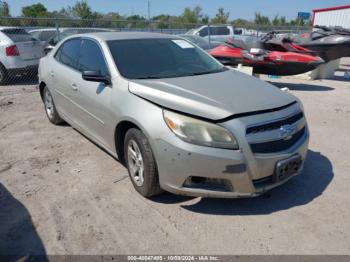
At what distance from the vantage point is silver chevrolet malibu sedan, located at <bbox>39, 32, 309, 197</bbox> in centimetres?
295

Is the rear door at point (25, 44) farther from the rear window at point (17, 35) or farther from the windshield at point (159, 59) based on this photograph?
the windshield at point (159, 59)

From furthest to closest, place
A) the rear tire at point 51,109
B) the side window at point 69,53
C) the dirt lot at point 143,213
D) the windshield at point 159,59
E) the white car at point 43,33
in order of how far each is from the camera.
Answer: the white car at point 43,33 < the rear tire at point 51,109 < the side window at point 69,53 < the windshield at point 159,59 < the dirt lot at point 143,213

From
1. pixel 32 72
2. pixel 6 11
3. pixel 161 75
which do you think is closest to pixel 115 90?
pixel 161 75

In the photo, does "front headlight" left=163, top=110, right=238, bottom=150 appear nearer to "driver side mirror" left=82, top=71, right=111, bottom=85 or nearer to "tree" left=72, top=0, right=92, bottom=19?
"driver side mirror" left=82, top=71, right=111, bottom=85

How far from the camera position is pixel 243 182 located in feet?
9.86

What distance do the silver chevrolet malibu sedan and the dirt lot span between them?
0.96 ft

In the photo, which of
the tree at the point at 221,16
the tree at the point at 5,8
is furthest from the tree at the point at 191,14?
the tree at the point at 5,8

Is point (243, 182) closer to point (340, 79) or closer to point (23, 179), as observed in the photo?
point (23, 179)

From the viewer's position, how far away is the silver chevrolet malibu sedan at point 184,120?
2.95 m

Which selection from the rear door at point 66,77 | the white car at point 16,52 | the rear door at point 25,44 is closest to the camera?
the rear door at point 66,77

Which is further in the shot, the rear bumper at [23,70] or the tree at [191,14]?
the tree at [191,14]

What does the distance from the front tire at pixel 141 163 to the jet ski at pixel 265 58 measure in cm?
710

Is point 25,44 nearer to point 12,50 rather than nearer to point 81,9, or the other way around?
point 12,50

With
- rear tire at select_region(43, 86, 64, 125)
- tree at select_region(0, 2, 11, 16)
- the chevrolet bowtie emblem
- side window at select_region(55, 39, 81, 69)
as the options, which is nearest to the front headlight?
the chevrolet bowtie emblem
